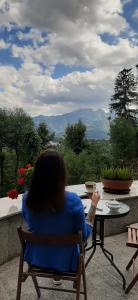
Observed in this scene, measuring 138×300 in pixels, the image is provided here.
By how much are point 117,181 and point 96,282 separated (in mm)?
1559

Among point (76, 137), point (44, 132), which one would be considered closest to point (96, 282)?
point (76, 137)

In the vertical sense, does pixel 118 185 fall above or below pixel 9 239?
above

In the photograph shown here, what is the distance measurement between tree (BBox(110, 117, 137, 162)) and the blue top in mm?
21680

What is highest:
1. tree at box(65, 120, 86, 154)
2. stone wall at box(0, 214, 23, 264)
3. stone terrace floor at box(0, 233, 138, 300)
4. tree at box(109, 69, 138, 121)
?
tree at box(109, 69, 138, 121)

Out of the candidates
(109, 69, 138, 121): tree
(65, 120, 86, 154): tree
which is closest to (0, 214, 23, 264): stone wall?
(65, 120, 86, 154): tree

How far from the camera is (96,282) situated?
2654 millimetres

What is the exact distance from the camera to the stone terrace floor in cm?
241

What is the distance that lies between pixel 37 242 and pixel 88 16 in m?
5.53

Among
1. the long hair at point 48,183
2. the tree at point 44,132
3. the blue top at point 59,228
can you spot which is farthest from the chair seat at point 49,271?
the tree at point 44,132

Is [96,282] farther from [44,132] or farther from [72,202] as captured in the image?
[44,132]

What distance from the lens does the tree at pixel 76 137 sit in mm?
21842

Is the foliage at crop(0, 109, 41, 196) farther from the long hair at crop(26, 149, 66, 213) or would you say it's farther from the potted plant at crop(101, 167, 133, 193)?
the long hair at crop(26, 149, 66, 213)

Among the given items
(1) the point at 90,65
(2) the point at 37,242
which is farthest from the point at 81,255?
(1) the point at 90,65

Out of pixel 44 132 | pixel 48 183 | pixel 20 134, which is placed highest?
pixel 44 132
